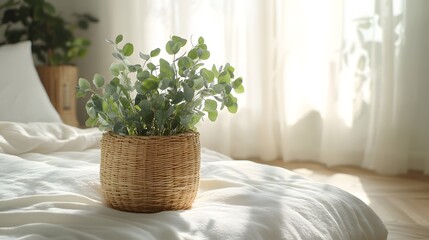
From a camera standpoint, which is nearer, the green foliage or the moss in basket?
the moss in basket

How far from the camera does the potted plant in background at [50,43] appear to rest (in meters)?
2.99

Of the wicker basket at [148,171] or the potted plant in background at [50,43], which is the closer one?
the wicker basket at [148,171]

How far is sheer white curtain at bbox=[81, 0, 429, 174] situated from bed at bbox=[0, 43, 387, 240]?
4.55 ft

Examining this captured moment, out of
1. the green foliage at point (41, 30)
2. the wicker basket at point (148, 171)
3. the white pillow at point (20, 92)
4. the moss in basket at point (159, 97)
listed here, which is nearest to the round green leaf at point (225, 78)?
the moss in basket at point (159, 97)

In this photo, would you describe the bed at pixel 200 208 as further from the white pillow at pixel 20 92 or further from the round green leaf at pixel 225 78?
the white pillow at pixel 20 92

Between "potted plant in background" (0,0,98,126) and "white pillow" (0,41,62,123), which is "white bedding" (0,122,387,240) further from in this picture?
"potted plant in background" (0,0,98,126)

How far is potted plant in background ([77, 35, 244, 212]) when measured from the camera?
3.24 feet

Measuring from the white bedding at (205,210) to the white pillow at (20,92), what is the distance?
70cm

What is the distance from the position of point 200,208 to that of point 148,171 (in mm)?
144

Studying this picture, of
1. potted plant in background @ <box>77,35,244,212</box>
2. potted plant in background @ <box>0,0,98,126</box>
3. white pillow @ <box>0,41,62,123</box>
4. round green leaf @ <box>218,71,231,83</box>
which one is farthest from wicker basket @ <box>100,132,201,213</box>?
potted plant in background @ <box>0,0,98,126</box>

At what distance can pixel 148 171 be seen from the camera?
98cm

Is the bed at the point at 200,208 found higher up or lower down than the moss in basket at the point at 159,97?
lower down

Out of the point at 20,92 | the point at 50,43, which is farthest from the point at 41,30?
the point at 20,92

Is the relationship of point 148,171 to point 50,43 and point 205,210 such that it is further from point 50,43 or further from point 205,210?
point 50,43
